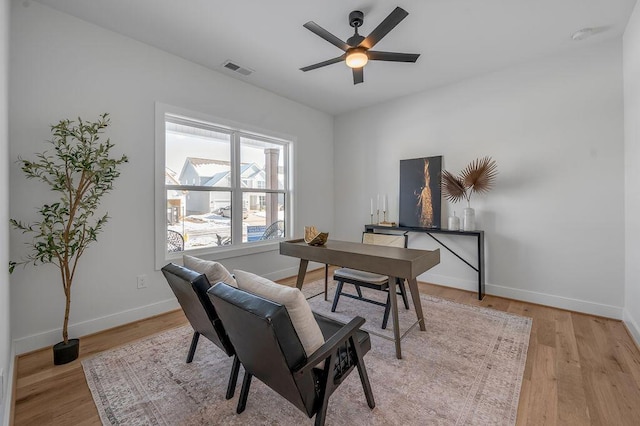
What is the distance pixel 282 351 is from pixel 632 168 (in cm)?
339

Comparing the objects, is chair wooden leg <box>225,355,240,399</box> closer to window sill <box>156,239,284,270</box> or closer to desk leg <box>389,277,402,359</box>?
desk leg <box>389,277,402,359</box>

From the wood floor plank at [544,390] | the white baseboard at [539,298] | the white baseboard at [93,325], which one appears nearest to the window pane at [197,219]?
the white baseboard at [93,325]

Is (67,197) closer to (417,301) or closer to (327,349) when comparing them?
(327,349)

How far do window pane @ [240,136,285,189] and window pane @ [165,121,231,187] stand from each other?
0.27 metres

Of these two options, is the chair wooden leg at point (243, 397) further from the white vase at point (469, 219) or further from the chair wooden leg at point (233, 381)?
the white vase at point (469, 219)

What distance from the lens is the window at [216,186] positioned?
122 inches

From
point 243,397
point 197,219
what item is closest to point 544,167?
point 243,397

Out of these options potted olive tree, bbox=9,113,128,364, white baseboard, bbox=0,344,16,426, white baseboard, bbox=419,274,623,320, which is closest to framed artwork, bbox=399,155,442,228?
white baseboard, bbox=419,274,623,320

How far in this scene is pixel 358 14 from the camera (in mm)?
2312

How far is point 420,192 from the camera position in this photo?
159 inches

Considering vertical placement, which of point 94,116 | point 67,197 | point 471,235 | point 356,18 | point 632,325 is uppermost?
point 356,18

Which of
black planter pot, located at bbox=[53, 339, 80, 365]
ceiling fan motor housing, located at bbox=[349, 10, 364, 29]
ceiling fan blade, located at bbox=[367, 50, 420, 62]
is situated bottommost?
black planter pot, located at bbox=[53, 339, 80, 365]

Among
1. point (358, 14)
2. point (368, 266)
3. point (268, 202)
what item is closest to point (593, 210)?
point (368, 266)

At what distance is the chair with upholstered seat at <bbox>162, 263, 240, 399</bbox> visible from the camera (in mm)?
1611
